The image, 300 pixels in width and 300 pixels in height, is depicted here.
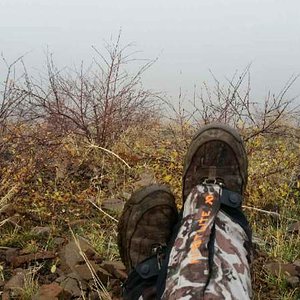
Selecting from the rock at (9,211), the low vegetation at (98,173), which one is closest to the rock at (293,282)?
the low vegetation at (98,173)

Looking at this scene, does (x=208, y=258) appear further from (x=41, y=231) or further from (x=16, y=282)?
(x=41, y=231)

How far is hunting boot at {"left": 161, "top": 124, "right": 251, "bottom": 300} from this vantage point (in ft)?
6.03

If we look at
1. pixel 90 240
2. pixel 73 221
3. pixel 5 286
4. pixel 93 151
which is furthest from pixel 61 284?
pixel 93 151

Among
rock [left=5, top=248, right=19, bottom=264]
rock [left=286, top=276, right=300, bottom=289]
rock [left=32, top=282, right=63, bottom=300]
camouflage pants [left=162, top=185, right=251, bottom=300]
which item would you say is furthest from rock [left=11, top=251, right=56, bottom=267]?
rock [left=286, top=276, right=300, bottom=289]

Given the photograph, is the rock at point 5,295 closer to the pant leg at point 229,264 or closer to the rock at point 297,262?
the pant leg at point 229,264

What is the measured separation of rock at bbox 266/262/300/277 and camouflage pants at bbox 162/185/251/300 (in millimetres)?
426

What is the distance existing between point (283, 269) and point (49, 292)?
3.68 feet

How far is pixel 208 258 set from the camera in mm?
1917

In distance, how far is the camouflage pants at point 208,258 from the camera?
1.81 m

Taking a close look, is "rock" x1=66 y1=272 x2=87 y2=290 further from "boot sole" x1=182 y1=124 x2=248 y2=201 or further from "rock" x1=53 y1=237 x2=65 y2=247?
"boot sole" x1=182 y1=124 x2=248 y2=201

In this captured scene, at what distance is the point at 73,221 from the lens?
3.26 meters

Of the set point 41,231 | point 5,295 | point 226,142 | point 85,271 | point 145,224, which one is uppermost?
point 226,142

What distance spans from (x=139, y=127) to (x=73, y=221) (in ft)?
8.89

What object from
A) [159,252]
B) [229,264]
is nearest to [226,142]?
[159,252]
